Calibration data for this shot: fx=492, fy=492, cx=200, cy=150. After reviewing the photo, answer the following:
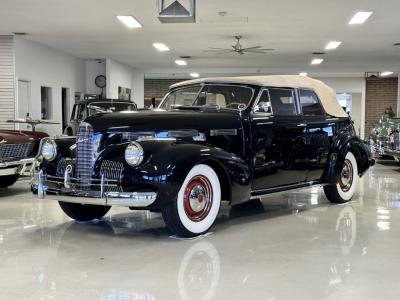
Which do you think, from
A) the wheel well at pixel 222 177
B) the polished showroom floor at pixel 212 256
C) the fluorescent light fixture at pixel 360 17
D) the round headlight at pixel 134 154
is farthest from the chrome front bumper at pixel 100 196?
the fluorescent light fixture at pixel 360 17

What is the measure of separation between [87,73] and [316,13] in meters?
10.3

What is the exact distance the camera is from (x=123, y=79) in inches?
756

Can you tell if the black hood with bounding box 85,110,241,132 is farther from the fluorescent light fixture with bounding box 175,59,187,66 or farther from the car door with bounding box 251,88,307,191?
the fluorescent light fixture with bounding box 175,59,187,66

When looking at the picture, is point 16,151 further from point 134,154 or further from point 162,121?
point 134,154

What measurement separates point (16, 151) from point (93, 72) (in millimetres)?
10947

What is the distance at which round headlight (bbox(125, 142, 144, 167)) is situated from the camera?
14.0ft

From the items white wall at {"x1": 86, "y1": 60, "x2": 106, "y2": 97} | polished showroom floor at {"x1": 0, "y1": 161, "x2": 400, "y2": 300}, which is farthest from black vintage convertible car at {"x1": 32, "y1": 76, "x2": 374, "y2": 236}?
white wall at {"x1": 86, "y1": 60, "x2": 106, "y2": 97}

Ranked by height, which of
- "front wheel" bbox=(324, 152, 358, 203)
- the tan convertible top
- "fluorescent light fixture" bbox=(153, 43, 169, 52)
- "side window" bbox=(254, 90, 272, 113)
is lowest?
"front wheel" bbox=(324, 152, 358, 203)

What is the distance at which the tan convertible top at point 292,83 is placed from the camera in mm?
5675

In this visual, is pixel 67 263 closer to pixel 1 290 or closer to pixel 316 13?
pixel 1 290

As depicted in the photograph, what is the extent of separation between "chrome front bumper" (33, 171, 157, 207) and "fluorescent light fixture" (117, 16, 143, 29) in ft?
20.1

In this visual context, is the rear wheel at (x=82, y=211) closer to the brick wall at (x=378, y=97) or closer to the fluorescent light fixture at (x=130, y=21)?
the fluorescent light fixture at (x=130, y=21)

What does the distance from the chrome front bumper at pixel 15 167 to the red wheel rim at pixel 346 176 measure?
4404mm

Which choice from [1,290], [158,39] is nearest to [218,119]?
[1,290]
